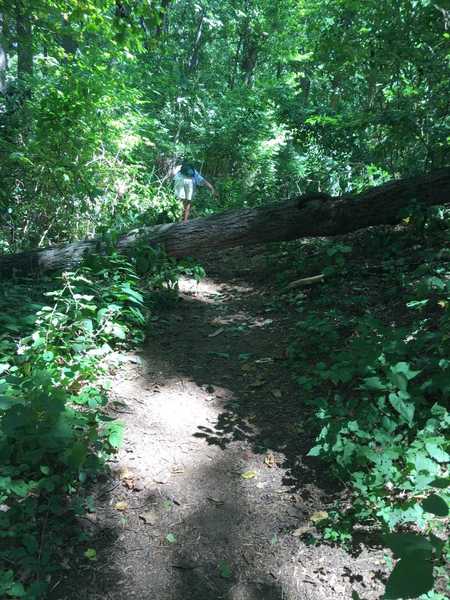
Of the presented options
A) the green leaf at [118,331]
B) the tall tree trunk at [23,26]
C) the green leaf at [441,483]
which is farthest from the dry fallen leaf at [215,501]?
the tall tree trunk at [23,26]

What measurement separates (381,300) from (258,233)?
261cm

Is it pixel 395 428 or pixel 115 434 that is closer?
pixel 395 428

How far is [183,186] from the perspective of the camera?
9.40 meters

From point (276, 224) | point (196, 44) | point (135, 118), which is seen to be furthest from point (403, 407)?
point (196, 44)

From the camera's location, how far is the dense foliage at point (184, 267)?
2.38 m

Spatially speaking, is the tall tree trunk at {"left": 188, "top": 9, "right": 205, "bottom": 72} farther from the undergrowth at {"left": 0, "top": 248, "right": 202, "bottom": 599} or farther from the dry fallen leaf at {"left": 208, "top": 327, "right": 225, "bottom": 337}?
the undergrowth at {"left": 0, "top": 248, "right": 202, "bottom": 599}

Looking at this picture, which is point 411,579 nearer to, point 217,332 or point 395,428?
point 395,428

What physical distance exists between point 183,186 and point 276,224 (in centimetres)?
334

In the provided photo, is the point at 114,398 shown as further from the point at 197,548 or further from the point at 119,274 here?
the point at 119,274

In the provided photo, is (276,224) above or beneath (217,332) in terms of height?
above

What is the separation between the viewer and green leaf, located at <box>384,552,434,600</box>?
1.13 metres

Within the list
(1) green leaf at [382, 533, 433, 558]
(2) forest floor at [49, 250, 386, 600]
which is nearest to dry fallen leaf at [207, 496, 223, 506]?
(2) forest floor at [49, 250, 386, 600]

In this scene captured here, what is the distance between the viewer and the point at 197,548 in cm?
237

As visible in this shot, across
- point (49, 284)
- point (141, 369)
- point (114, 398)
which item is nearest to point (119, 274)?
point (49, 284)
